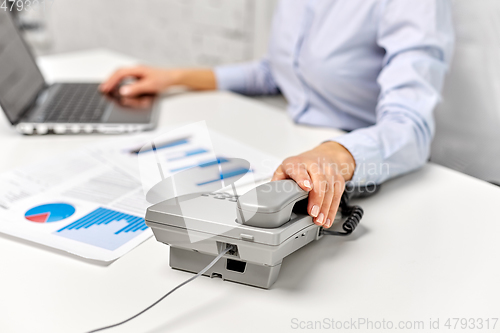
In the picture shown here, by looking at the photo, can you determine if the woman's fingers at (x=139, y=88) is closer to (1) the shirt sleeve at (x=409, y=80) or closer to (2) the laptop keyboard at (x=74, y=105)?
(2) the laptop keyboard at (x=74, y=105)

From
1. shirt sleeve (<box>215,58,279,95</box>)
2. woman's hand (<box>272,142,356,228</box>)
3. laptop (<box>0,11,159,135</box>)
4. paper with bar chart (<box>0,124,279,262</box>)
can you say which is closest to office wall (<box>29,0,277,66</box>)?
shirt sleeve (<box>215,58,279,95</box>)

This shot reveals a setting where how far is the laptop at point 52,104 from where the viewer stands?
33.0 inches

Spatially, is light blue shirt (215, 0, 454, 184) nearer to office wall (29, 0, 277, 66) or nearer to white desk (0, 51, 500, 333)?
white desk (0, 51, 500, 333)

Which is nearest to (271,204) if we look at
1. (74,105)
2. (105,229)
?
(105,229)

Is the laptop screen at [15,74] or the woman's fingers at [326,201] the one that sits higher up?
the laptop screen at [15,74]

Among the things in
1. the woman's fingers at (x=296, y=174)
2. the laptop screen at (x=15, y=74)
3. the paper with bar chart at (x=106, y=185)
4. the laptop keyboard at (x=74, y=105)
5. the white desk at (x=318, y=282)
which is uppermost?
the laptop screen at (x=15, y=74)

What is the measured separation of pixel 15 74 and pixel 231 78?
52cm

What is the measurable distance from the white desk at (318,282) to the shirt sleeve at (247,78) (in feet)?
2.14

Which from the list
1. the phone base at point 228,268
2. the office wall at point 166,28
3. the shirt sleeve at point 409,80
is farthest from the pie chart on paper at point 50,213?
the office wall at point 166,28

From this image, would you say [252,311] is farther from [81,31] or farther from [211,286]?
[81,31]

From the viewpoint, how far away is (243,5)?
1936mm

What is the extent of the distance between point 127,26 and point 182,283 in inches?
103

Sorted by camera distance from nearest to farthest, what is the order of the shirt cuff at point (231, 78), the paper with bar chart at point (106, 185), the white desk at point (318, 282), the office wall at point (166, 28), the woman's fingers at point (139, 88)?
the white desk at point (318, 282), the paper with bar chart at point (106, 185), the woman's fingers at point (139, 88), the shirt cuff at point (231, 78), the office wall at point (166, 28)

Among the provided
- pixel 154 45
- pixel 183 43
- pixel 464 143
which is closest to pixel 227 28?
pixel 183 43
